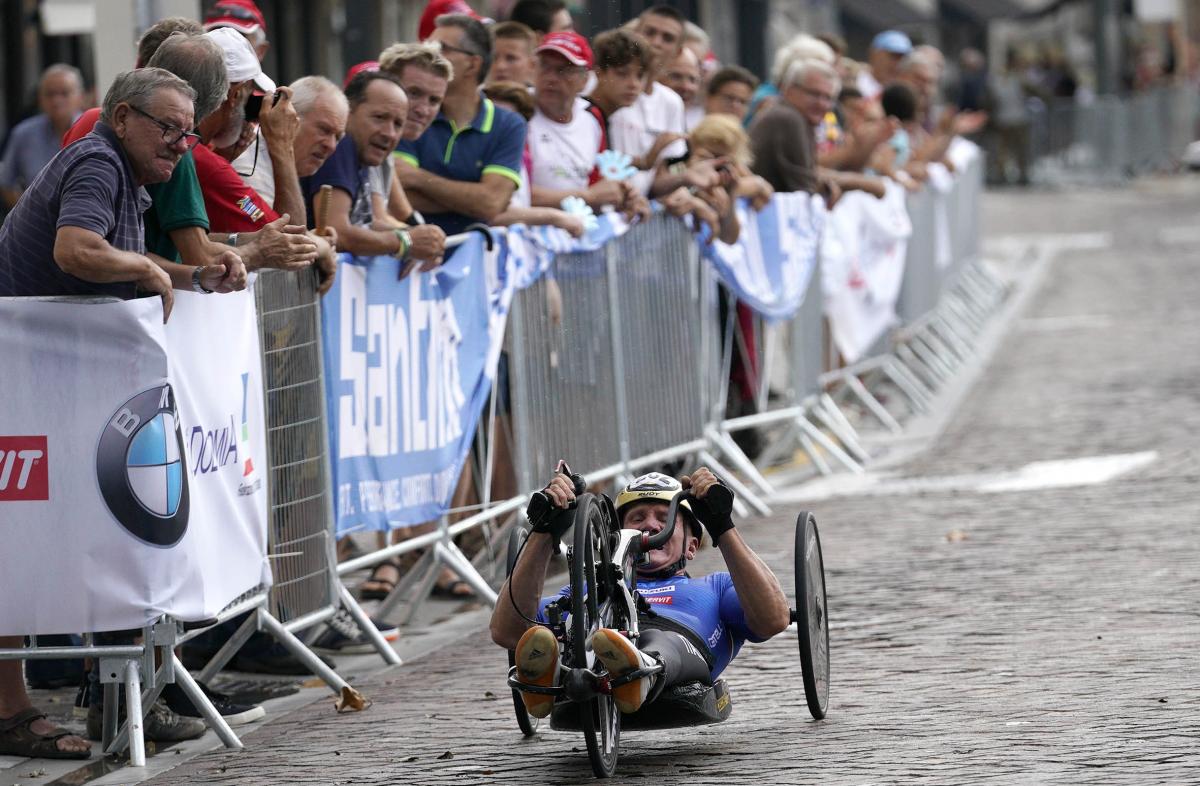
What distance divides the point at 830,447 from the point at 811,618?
6.68 meters

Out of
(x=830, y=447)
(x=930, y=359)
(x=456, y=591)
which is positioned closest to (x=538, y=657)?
(x=456, y=591)

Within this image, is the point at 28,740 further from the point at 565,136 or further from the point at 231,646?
the point at 565,136

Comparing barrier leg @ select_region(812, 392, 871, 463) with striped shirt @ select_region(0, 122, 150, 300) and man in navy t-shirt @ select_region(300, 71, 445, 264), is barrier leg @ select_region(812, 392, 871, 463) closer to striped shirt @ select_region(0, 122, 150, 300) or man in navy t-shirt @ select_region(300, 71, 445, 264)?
man in navy t-shirt @ select_region(300, 71, 445, 264)

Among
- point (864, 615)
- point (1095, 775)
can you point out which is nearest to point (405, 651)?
point (864, 615)

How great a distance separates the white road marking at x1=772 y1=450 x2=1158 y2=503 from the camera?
12.2 m

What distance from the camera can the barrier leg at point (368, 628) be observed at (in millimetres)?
8234

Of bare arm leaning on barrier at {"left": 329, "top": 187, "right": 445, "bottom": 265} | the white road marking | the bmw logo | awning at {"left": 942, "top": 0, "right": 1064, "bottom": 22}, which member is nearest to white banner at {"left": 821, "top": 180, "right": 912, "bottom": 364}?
the white road marking

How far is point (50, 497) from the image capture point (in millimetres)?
6602

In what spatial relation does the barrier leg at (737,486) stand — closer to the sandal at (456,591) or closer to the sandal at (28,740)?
the sandal at (456,591)

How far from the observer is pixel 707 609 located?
21.9 feet

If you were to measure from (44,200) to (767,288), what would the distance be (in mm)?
6620

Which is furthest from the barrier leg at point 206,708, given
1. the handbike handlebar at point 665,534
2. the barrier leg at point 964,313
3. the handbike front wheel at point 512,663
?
the barrier leg at point 964,313

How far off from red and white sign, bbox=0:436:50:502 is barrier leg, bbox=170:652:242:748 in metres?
0.69

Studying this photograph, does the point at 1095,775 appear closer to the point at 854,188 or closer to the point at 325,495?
the point at 325,495
